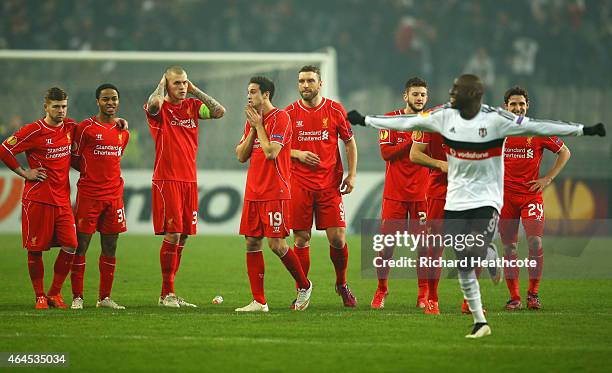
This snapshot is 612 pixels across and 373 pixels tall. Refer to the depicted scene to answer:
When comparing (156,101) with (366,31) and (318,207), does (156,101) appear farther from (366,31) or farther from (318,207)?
(366,31)

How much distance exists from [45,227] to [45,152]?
70cm

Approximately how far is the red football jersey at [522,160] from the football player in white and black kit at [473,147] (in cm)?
213

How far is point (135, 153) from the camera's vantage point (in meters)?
19.2

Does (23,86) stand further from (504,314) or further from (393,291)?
(504,314)

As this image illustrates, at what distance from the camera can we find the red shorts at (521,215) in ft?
32.7

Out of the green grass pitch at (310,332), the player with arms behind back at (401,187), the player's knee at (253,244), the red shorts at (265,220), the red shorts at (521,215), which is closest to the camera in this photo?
the green grass pitch at (310,332)

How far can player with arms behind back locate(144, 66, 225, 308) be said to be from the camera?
9828 mm

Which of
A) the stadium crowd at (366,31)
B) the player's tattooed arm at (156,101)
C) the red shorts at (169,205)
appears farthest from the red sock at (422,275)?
the stadium crowd at (366,31)

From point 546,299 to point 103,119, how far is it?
488 cm

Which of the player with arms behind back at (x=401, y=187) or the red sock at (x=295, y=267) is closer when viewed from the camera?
the red sock at (x=295, y=267)

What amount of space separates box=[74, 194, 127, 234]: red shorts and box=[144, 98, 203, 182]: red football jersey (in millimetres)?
504

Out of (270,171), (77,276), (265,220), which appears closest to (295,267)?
(265,220)

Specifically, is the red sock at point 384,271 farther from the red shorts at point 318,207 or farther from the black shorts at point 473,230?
the black shorts at point 473,230

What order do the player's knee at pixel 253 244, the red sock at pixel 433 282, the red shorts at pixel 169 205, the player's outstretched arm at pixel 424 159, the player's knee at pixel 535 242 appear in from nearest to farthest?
1. the player's outstretched arm at pixel 424 159
2. the red sock at pixel 433 282
3. the player's knee at pixel 253 244
4. the red shorts at pixel 169 205
5. the player's knee at pixel 535 242
